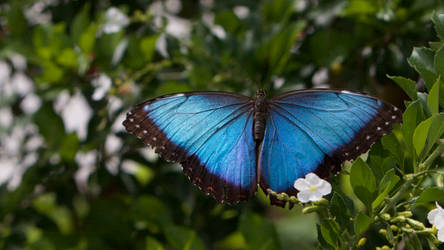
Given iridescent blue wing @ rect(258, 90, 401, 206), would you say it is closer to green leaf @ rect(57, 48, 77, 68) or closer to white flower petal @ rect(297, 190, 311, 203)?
white flower petal @ rect(297, 190, 311, 203)

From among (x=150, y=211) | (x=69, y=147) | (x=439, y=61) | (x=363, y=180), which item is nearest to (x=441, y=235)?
(x=363, y=180)

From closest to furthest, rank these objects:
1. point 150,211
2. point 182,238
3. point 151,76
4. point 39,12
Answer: point 182,238 → point 150,211 → point 151,76 → point 39,12

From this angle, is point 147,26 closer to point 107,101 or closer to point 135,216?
point 107,101

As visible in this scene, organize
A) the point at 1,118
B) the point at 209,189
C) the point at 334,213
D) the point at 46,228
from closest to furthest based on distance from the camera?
the point at 334,213, the point at 209,189, the point at 46,228, the point at 1,118

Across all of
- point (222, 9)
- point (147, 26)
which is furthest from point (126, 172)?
point (222, 9)

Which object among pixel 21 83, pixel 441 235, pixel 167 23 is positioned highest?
pixel 21 83

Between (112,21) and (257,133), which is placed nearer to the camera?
(257,133)

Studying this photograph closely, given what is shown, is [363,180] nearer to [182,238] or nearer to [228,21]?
[182,238]

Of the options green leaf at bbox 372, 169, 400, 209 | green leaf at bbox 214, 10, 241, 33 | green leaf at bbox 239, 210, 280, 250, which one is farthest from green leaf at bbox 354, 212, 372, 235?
green leaf at bbox 214, 10, 241, 33
